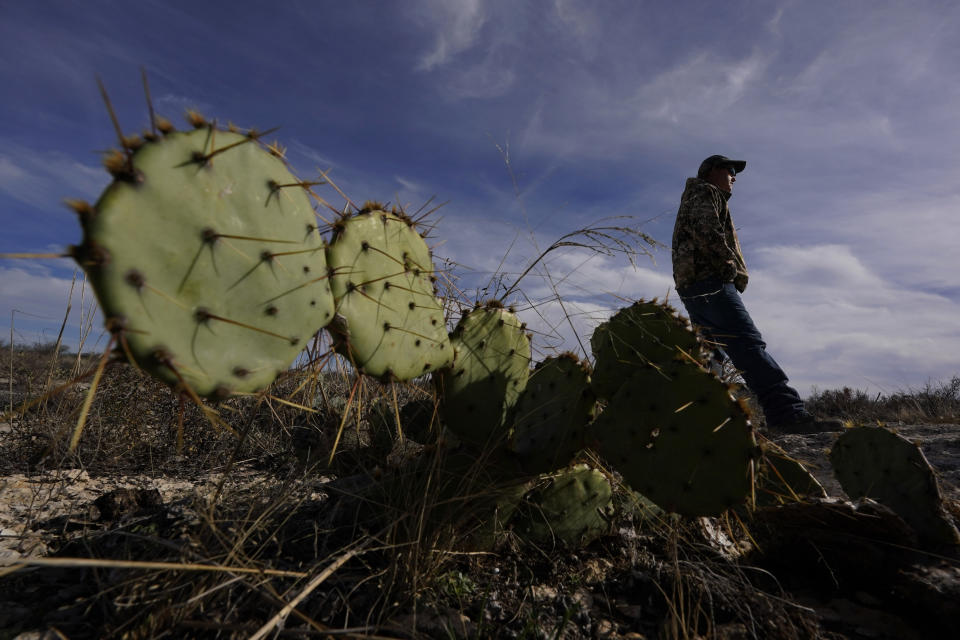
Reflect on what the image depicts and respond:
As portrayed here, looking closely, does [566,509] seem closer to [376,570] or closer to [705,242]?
[376,570]

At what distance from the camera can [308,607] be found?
1.42 meters

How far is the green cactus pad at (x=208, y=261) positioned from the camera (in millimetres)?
1038

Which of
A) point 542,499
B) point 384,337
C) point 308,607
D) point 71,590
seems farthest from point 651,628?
point 71,590

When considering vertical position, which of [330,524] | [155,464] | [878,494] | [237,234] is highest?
[237,234]

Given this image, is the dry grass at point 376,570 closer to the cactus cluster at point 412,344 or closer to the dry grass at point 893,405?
the cactus cluster at point 412,344

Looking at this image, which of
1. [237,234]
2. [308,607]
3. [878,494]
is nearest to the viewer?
[237,234]

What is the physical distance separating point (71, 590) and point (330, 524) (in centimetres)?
75

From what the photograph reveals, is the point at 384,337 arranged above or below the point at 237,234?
below

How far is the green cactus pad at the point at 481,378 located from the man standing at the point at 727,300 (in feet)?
8.01

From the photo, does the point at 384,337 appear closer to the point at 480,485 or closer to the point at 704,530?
the point at 480,485

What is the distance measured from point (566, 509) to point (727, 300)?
284 centimetres

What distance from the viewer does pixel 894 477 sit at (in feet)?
6.73

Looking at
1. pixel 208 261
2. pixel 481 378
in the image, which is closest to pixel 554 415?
pixel 481 378

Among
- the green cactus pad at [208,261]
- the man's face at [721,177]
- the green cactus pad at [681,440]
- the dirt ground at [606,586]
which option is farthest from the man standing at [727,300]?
the green cactus pad at [208,261]
